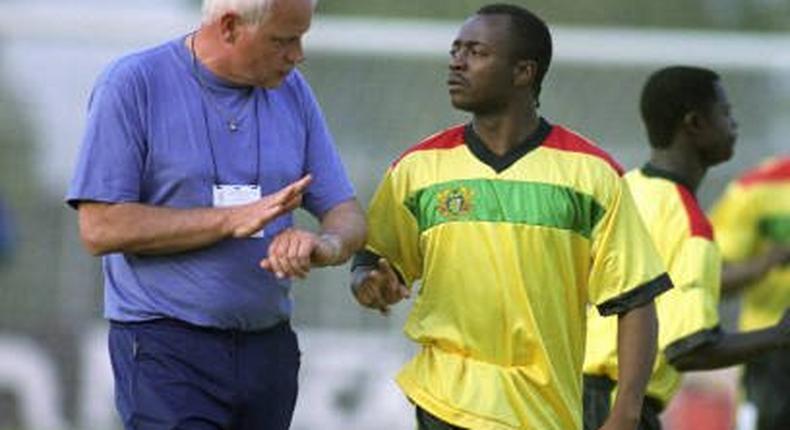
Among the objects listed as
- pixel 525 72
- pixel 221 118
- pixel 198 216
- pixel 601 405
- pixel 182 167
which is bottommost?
pixel 601 405

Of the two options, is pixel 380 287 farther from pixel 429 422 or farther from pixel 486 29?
pixel 486 29

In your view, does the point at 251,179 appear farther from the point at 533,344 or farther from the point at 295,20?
the point at 533,344

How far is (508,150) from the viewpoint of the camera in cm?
681

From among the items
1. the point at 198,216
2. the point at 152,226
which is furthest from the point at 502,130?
the point at 152,226

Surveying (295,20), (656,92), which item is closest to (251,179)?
(295,20)

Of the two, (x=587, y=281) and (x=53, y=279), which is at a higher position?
(x=587, y=281)

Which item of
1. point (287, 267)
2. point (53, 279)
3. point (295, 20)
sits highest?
point (295, 20)

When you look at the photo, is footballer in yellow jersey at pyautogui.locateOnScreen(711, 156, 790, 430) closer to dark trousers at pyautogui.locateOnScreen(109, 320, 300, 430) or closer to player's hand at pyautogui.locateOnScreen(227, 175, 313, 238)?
dark trousers at pyautogui.locateOnScreen(109, 320, 300, 430)

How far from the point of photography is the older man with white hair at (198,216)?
6.41 metres

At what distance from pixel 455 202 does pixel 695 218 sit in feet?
3.88

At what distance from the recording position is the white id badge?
650 centimetres

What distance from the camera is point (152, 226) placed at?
21.0 feet

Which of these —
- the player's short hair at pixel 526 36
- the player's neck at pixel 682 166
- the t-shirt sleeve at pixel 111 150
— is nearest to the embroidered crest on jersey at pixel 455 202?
the player's short hair at pixel 526 36

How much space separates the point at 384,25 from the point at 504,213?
10.8 m
